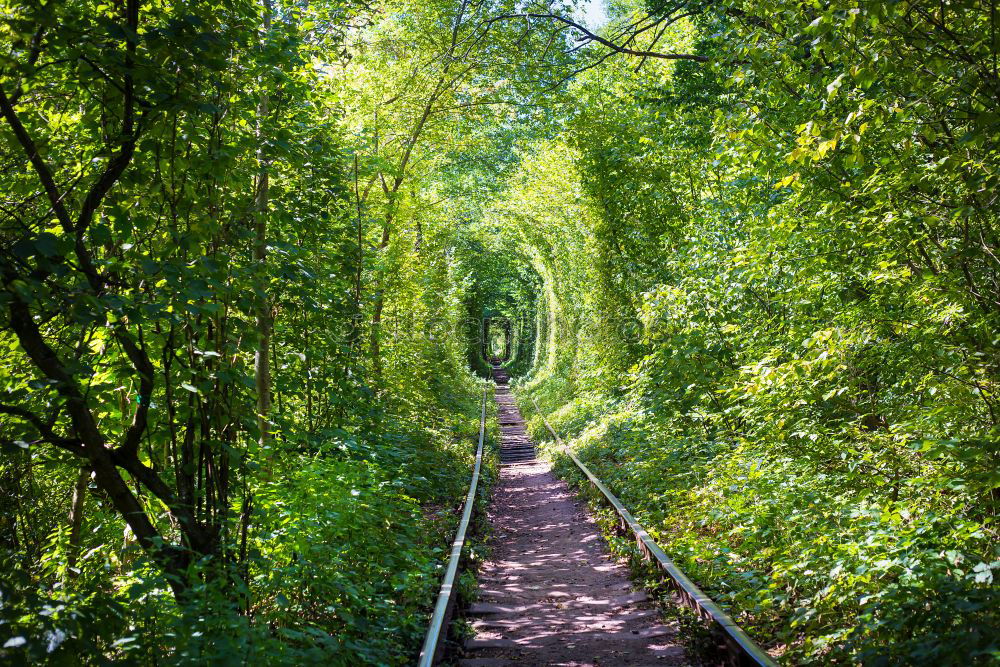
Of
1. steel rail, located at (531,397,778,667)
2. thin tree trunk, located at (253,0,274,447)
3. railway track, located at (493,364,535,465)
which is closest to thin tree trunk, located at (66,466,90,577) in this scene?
thin tree trunk, located at (253,0,274,447)

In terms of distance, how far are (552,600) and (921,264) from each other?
4.29 m

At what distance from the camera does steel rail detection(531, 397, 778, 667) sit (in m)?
4.18

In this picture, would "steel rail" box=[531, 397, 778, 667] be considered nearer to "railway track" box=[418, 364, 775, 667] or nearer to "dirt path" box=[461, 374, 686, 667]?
"railway track" box=[418, 364, 775, 667]

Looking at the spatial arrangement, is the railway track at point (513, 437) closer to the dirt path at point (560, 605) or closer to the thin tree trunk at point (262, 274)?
the dirt path at point (560, 605)

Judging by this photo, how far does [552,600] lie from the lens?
6.59 metres

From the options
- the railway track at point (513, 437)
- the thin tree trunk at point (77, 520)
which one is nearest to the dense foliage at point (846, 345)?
the thin tree trunk at point (77, 520)

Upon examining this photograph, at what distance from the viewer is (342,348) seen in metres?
6.84

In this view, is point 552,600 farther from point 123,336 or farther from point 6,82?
point 6,82

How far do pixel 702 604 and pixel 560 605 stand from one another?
171 cm

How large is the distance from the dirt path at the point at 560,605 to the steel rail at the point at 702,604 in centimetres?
31

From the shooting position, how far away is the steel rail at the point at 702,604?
4176 millimetres

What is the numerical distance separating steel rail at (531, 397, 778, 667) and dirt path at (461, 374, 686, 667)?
0.31 meters

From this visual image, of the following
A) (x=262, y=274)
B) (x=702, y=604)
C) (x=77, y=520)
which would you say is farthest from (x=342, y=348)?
(x=702, y=604)

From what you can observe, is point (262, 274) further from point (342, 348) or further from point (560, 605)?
point (560, 605)
